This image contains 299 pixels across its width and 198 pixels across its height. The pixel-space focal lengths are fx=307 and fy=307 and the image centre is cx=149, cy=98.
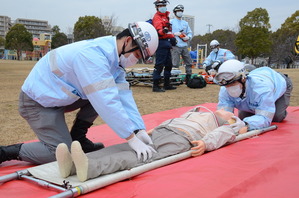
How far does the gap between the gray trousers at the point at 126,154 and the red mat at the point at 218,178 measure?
5.2 inches

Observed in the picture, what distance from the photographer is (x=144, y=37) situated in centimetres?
252

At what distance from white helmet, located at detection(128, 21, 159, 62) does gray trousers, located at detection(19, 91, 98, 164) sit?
2.99 feet

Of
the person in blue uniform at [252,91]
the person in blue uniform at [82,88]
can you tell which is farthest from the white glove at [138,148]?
the person in blue uniform at [252,91]

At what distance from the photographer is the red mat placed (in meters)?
1.97

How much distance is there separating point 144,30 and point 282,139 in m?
1.96

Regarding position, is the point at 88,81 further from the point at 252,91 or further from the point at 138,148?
the point at 252,91

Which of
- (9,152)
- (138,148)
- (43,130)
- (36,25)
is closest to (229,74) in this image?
(138,148)

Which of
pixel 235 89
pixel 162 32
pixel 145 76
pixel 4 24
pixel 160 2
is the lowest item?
pixel 145 76

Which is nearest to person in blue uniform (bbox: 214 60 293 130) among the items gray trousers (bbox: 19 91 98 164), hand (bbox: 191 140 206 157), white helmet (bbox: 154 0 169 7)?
hand (bbox: 191 140 206 157)

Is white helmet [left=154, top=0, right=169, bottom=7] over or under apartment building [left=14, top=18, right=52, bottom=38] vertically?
under

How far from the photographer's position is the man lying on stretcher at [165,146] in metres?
2.07

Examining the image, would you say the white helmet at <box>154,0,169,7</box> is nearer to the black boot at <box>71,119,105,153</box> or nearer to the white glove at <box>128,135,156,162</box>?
the black boot at <box>71,119,105,153</box>

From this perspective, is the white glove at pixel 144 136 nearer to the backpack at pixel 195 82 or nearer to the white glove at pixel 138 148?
the white glove at pixel 138 148

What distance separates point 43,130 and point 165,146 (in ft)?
3.52
